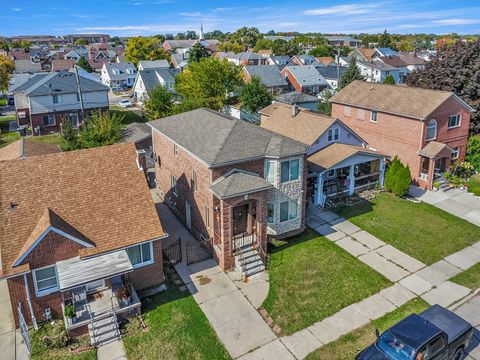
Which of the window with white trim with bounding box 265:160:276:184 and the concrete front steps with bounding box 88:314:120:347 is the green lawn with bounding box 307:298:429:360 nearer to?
the concrete front steps with bounding box 88:314:120:347

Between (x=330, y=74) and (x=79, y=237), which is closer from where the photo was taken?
(x=79, y=237)

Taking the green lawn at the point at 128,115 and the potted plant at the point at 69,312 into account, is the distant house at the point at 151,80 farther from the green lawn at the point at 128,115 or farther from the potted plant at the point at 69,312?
the potted plant at the point at 69,312

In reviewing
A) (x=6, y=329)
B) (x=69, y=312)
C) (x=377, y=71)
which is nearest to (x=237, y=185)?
(x=69, y=312)

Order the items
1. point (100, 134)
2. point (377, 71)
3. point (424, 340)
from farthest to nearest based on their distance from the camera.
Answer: point (377, 71)
point (100, 134)
point (424, 340)

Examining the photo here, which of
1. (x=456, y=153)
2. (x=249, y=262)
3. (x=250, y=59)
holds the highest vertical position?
(x=250, y=59)

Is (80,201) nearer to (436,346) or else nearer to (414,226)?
(436,346)

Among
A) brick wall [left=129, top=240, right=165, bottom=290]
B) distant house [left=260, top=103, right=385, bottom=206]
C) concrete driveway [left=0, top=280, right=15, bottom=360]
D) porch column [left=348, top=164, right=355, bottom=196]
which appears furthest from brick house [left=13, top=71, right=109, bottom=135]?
brick wall [left=129, top=240, right=165, bottom=290]

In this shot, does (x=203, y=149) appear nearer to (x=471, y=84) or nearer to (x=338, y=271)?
(x=338, y=271)
